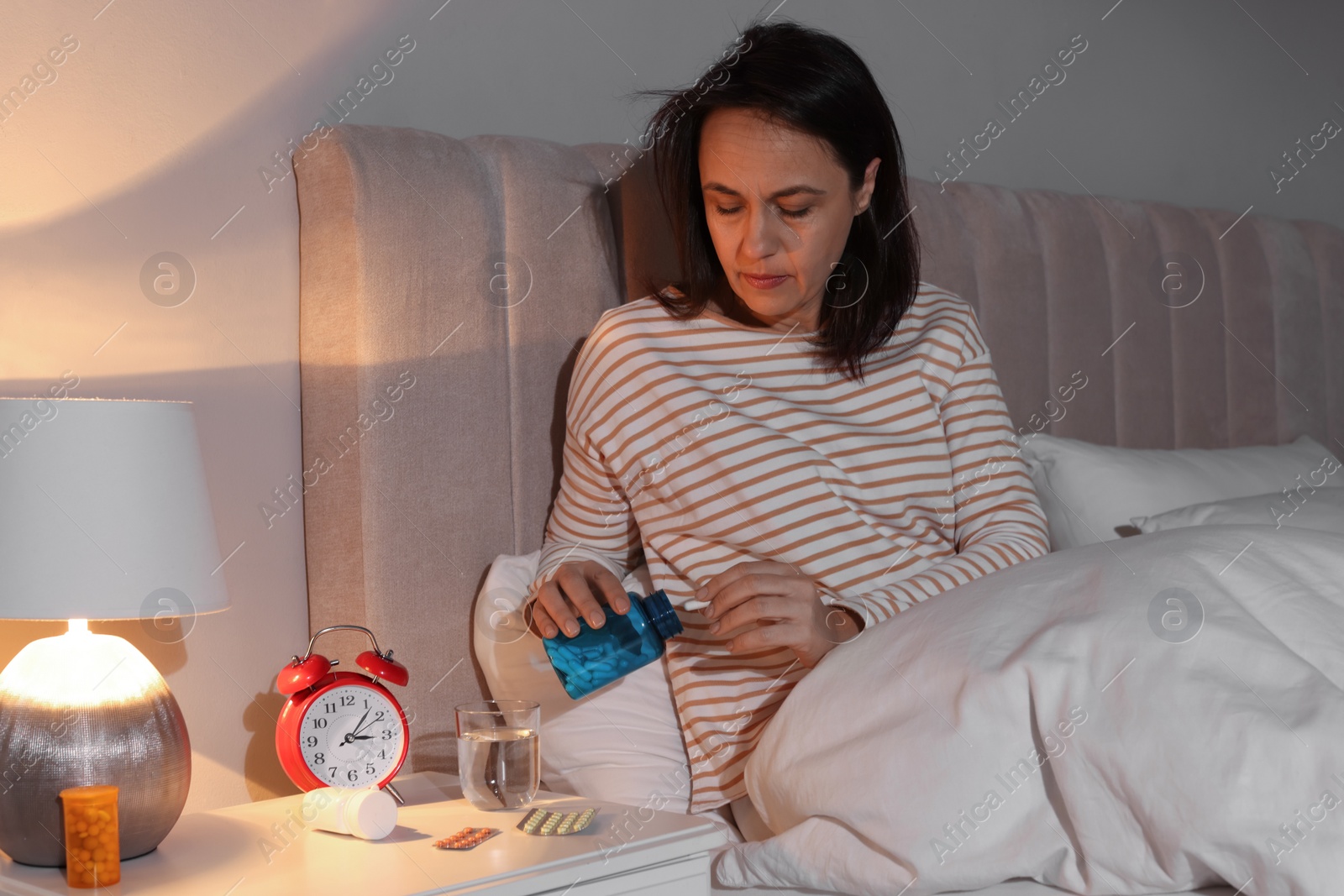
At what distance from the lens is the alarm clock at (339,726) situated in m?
0.99

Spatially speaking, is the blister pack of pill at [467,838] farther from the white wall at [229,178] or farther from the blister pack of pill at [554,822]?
the white wall at [229,178]

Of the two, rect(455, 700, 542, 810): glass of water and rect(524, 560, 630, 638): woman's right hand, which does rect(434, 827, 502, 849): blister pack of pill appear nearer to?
rect(455, 700, 542, 810): glass of water

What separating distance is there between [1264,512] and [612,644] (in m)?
0.87

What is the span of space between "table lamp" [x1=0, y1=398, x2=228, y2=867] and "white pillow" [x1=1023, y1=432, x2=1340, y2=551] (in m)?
1.13

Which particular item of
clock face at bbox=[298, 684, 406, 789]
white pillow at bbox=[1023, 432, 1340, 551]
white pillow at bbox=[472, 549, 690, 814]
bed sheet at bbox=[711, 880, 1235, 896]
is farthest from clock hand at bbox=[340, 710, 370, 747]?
white pillow at bbox=[1023, 432, 1340, 551]

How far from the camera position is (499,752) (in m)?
0.98

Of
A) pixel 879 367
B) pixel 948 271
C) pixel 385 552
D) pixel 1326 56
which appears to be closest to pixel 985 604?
pixel 879 367

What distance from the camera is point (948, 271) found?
66.2 inches

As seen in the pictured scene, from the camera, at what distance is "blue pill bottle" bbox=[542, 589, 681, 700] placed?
1.11 metres

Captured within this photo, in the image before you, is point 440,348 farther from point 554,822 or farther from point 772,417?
point 554,822

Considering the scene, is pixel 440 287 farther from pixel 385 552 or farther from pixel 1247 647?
pixel 1247 647

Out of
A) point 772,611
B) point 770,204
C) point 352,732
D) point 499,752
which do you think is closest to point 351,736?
point 352,732

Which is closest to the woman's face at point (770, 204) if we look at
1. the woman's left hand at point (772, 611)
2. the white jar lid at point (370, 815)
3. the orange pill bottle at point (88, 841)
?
the woman's left hand at point (772, 611)

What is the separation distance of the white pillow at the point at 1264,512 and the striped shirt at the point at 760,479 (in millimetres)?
289
